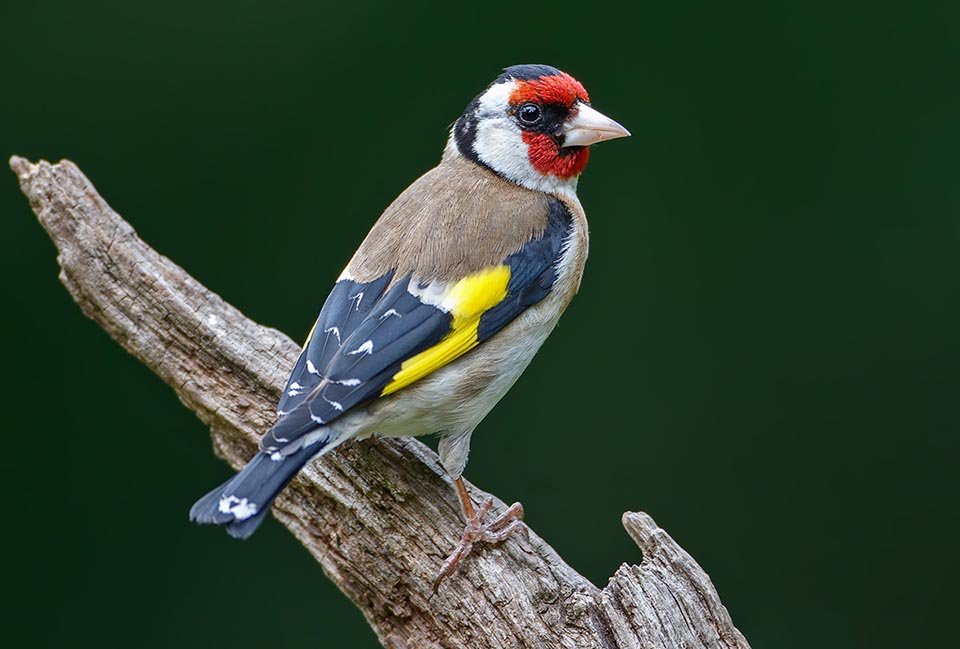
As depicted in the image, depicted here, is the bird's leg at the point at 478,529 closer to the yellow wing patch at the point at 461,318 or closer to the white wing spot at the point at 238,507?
the yellow wing patch at the point at 461,318

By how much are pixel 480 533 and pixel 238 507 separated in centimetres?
58

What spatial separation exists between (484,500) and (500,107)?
1.16 metres

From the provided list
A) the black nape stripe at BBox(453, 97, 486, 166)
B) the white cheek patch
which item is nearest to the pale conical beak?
the white cheek patch

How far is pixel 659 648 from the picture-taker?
2500 mm

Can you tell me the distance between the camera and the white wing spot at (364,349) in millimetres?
2678

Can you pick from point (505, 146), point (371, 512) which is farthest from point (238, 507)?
point (505, 146)

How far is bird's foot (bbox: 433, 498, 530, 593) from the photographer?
8.78 feet

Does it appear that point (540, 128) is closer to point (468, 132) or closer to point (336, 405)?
point (468, 132)

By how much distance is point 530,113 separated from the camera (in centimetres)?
327

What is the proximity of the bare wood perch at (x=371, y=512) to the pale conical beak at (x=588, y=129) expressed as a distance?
98 centimetres

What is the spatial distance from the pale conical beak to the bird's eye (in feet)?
0.27

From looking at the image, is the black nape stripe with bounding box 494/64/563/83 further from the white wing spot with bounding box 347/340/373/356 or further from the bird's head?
the white wing spot with bounding box 347/340/373/356

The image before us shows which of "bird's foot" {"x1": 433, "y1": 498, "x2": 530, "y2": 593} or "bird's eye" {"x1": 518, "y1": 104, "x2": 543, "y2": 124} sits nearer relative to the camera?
"bird's foot" {"x1": 433, "y1": 498, "x2": 530, "y2": 593}

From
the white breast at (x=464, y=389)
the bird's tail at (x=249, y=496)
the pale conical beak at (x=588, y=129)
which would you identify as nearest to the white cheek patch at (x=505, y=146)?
the pale conical beak at (x=588, y=129)
